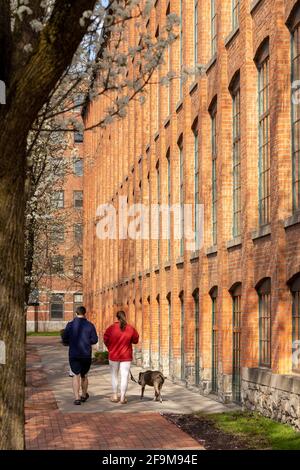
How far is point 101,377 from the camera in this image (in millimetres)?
26438

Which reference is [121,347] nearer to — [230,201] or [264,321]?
[264,321]

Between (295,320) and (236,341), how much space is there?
4194 mm

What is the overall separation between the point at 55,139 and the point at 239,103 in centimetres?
1299

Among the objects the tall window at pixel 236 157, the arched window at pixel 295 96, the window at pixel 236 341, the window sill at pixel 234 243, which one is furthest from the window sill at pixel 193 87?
the arched window at pixel 295 96

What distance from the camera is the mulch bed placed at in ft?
41.6

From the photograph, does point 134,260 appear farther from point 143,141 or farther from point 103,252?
point 103,252

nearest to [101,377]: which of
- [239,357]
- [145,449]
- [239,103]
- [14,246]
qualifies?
[239,357]

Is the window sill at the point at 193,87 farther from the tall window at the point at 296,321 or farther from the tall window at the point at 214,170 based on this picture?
the tall window at the point at 296,321

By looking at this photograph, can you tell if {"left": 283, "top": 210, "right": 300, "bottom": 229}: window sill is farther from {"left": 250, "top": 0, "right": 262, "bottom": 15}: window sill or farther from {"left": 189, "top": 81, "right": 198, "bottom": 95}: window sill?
{"left": 189, "top": 81, "right": 198, "bottom": 95}: window sill

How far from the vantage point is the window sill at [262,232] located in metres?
16.1

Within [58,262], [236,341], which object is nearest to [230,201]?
[236,341]

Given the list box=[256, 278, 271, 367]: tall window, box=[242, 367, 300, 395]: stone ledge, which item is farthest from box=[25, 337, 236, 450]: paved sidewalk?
box=[256, 278, 271, 367]: tall window

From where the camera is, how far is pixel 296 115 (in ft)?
50.1

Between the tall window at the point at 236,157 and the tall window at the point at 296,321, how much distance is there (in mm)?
4202
